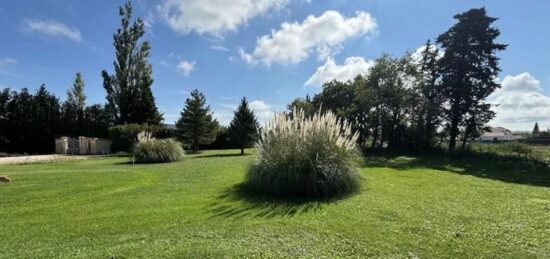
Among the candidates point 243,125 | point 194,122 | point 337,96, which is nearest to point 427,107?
point 337,96

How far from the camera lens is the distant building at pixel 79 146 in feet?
64.7

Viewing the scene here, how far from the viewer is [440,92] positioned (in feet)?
72.6

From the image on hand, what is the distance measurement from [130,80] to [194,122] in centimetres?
958

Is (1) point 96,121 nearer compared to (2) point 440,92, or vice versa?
(2) point 440,92

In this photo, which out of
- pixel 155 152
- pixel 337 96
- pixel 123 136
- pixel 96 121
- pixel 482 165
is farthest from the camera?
pixel 96 121

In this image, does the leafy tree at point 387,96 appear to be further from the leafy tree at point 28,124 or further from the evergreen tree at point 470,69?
the leafy tree at point 28,124

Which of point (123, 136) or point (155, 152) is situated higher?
point (123, 136)

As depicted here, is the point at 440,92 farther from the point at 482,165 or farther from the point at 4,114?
the point at 4,114

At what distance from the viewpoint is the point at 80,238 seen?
3.81 metres

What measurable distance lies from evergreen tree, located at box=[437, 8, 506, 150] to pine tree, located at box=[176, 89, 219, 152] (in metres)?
15.1

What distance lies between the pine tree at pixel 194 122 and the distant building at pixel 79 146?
4.51 metres

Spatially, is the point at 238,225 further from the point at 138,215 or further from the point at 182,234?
the point at 138,215

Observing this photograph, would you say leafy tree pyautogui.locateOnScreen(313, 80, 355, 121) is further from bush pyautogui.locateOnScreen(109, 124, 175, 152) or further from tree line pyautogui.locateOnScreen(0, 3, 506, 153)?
bush pyautogui.locateOnScreen(109, 124, 175, 152)

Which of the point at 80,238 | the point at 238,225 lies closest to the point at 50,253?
the point at 80,238
